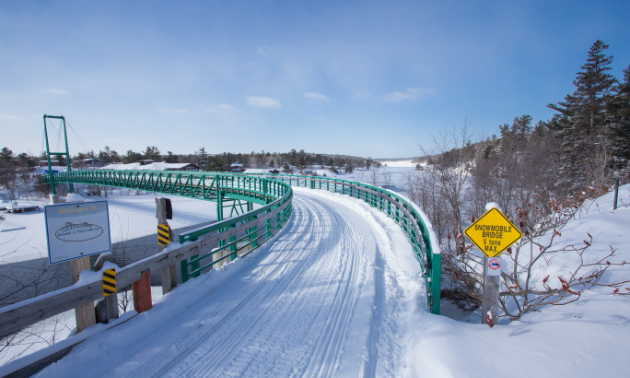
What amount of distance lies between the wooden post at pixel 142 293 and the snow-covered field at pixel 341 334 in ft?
0.49

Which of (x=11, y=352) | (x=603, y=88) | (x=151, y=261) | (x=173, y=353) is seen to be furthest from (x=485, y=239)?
(x=603, y=88)

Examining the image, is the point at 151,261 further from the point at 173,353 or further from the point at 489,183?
the point at 489,183

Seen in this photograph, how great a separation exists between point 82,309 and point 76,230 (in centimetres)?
90

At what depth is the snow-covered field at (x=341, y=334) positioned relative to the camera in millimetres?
2660

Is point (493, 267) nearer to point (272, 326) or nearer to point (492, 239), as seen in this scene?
point (492, 239)

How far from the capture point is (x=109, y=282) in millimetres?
3133

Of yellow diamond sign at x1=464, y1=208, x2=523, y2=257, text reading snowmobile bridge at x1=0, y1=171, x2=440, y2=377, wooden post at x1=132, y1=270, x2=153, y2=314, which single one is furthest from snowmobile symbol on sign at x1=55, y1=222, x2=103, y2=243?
yellow diamond sign at x1=464, y1=208, x2=523, y2=257

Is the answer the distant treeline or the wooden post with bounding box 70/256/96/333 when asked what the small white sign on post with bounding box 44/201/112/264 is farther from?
the distant treeline

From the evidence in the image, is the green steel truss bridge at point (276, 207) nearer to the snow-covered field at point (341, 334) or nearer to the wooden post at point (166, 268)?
the wooden post at point (166, 268)

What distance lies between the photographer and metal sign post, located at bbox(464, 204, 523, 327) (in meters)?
3.26

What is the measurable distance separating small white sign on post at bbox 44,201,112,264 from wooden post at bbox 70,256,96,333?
0.11 m

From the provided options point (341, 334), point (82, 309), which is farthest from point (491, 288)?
point (82, 309)

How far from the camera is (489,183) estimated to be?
71.8 feet

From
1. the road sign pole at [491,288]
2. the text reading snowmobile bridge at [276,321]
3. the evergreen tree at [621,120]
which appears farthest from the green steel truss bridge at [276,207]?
the evergreen tree at [621,120]
